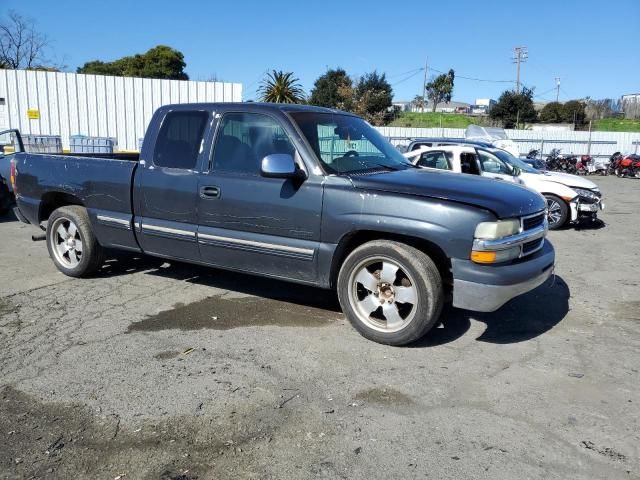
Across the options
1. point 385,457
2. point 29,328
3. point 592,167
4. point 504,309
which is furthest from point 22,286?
point 592,167

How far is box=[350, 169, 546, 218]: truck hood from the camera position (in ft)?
13.1

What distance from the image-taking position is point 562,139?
3288 cm

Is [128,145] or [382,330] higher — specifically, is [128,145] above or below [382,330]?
above

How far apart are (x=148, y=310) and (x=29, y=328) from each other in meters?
1.01

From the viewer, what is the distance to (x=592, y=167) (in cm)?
2961

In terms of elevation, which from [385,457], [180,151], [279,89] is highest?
[279,89]

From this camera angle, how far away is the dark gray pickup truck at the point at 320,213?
3.99 m

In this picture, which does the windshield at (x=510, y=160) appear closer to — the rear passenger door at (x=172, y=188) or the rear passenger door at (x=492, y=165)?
the rear passenger door at (x=492, y=165)

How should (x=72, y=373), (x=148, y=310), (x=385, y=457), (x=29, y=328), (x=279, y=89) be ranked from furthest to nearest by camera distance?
(x=279, y=89)
(x=148, y=310)
(x=29, y=328)
(x=72, y=373)
(x=385, y=457)

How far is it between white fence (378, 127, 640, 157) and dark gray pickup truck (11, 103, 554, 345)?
26.5 meters

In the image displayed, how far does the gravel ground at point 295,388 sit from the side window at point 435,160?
17.8 ft

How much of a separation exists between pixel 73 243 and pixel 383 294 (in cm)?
380

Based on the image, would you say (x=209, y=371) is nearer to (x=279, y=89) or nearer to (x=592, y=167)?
(x=592, y=167)

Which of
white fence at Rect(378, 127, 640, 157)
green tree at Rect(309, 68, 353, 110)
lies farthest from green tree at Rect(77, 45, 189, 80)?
white fence at Rect(378, 127, 640, 157)
